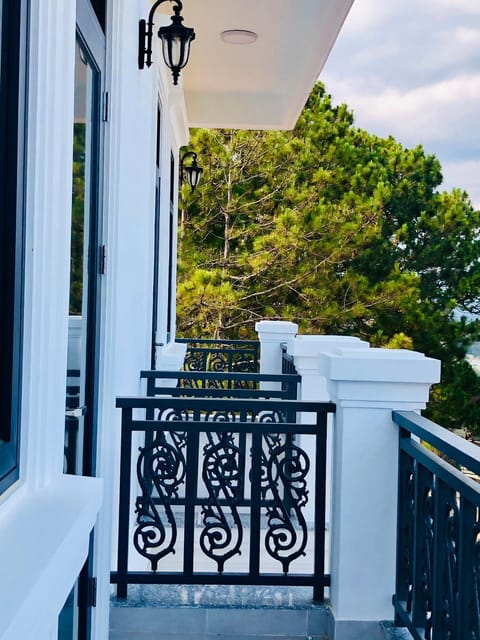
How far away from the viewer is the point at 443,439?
6.03 feet

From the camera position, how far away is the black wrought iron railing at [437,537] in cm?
169

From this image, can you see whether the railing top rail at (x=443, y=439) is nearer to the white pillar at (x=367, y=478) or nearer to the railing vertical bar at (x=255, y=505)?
the white pillar at (x=367, y=478)

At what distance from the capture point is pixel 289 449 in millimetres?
2473

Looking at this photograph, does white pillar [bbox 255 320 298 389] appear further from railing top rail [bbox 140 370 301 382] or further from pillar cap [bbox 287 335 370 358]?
railing top rail [bbox 140 370 301 382]

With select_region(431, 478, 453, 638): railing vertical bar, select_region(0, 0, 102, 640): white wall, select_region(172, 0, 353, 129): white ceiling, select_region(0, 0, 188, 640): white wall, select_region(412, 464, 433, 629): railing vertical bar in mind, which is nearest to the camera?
select_region(0, 0, 188, 640): white wall

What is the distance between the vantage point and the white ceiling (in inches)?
172

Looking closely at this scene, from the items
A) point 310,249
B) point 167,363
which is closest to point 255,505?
point 167,363

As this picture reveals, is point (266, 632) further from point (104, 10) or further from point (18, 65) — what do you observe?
point (104, 10)

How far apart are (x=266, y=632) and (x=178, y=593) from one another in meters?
0.34

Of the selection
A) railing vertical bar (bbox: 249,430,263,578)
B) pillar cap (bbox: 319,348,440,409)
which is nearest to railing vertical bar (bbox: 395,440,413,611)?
pillar cap (bbox: 319,348,440,409)

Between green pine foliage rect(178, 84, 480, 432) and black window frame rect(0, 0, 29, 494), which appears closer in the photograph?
black window frame rect(0, 0, 29, 494)

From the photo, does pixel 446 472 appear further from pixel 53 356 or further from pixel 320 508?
pixel 53 356

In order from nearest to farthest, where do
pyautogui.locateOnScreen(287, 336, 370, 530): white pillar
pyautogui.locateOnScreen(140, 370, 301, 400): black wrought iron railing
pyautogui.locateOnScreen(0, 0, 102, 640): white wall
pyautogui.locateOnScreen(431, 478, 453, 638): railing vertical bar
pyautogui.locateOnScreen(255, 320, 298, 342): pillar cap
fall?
pyautogui.locateOnScreen(0, 0, 102, 640): white wall → pyautogui.locateOnScreen(431, 478, 453, 638): railing vertical bar → pyautogui.locateOnScreen(140, 370, 301, 400): black wrought iron railing → pyautogui.locateOnScreen(287, 336, 370, 530): white pillar → pyautogui.locateOnScreen(255, 320, 298, 342): pillar cap

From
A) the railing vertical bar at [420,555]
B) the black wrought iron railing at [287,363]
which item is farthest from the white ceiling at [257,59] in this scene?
the railing vertical bar at [420,555]
